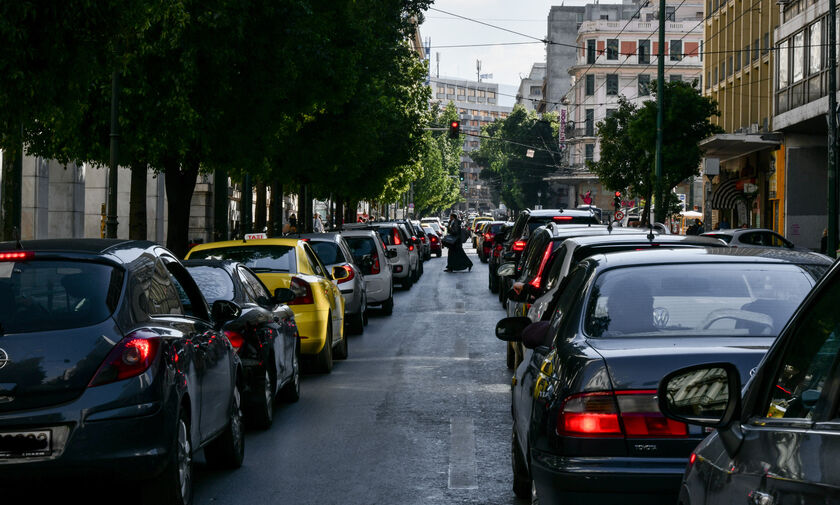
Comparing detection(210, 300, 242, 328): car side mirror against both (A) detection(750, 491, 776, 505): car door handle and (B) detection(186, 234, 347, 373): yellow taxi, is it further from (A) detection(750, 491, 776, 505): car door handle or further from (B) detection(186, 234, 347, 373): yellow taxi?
(A) detection(750, 491, 776, 505): car door handle

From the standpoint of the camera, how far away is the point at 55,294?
638 centimetres

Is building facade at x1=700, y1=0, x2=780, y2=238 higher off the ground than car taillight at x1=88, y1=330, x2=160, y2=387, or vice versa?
building facade at x1=700, y1=0, x2=780, y2=238

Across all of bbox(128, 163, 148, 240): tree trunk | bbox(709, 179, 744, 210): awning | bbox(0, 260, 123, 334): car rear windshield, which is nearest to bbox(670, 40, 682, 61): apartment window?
bbox(709, 179, 744, 210): awning

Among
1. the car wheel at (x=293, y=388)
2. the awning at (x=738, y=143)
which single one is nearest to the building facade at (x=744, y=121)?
the awning at (x=738, y=143)

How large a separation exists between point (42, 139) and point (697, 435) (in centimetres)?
1791

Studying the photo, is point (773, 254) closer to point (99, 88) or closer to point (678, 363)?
point (678, 363)

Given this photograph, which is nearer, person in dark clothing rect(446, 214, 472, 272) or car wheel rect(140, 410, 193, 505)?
car wheel rect(140, 410, 193, 505)

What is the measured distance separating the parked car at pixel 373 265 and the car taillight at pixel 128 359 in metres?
15.8

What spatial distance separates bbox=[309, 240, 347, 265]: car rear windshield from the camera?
1886cm

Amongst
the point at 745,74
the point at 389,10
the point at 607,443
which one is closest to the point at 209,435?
the point at 607,443

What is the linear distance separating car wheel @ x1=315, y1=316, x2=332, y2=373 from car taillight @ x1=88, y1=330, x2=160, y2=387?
7487 millimetres

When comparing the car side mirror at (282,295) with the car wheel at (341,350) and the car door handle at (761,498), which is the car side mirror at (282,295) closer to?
the car wheel at (341,350)

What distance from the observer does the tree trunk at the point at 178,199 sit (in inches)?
861

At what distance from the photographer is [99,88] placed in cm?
2017
